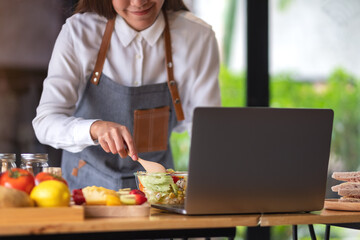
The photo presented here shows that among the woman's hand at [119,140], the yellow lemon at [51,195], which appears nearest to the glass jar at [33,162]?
the woman's hand at [119,140]

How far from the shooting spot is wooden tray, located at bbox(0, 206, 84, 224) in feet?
3.87

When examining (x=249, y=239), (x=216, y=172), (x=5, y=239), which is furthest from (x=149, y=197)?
(x=249, y=239)

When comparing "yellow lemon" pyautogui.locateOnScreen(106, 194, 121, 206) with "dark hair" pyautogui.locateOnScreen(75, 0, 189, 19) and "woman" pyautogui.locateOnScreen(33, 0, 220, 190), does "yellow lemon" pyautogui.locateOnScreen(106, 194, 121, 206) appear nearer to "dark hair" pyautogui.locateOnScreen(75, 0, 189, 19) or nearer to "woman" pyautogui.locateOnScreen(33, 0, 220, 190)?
"woman" pyautogui.locateOnScreen(33, 0, 220, 190)

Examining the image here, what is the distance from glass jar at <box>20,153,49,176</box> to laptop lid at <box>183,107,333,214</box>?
0.49 meters

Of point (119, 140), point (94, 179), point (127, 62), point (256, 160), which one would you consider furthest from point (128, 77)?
point (256, 160)

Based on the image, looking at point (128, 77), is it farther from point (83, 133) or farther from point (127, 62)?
point (83, 133)

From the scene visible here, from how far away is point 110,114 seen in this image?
2.49 m

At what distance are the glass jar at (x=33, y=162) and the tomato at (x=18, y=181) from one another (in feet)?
0.79

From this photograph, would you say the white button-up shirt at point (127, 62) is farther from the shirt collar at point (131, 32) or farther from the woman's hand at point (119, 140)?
the woman's hand at point (119, 140)

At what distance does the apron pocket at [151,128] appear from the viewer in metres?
2.49

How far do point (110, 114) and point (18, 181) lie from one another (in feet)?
3.92

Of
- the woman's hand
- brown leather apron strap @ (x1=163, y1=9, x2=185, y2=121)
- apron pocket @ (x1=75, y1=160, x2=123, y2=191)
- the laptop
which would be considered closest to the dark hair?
brown leather apron strap @ (x1=163, y1=9, x2=185, y2=121)

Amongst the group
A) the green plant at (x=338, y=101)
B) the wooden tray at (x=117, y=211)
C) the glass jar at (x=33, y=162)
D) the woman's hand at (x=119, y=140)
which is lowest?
the wooden tray at (x=117, y=211)

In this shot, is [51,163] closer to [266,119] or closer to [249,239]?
[249,239]
